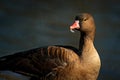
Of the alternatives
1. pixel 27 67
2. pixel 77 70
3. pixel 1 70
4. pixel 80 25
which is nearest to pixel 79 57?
pixel 77 70

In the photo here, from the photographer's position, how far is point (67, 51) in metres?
6.38

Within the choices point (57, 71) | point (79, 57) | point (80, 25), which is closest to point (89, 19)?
point (80, 25)

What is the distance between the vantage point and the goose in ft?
20.8

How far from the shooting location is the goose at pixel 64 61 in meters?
6.35

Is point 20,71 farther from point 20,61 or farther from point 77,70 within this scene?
point 77,70

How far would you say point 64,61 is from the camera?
635 centimetres

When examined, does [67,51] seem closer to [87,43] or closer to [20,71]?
[87,43]

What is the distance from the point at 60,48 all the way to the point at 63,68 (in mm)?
454

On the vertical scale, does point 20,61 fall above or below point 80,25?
below

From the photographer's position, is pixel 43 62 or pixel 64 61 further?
pixel 43 62

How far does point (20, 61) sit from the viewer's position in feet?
22.6

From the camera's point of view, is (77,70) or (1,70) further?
(1,70)

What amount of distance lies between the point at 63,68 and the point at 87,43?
92 cm

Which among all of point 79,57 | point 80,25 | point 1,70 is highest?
point 80,25
